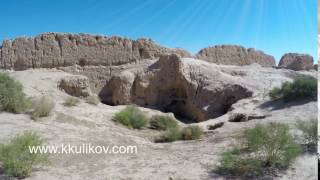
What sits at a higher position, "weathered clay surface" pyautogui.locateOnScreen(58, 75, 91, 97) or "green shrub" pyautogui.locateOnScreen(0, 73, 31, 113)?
"weathered clay surface" pyautogui.locateOnScreen(58, 75, 91, 97)

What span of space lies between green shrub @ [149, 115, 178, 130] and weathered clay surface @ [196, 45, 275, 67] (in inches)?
337

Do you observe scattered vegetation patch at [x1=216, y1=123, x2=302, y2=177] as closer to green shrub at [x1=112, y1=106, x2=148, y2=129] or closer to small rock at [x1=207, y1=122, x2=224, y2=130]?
small rock at [x1=207, y1=122, x2=224, y2=130]

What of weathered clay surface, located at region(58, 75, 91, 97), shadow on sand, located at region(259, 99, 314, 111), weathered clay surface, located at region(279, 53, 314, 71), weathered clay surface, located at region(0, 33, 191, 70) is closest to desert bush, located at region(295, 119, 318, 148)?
shadow on sand, located at region(259, 99, 314, 111)

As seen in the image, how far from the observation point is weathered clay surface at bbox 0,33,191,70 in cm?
1934

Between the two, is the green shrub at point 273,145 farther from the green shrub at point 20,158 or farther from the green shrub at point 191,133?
the green shrub at point 20,158

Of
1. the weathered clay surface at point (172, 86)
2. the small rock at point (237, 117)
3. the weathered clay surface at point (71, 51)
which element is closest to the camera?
the small rock at point (237, 117)

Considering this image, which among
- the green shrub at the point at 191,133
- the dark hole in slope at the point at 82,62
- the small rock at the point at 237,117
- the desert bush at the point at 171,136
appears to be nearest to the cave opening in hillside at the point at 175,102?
the dark hole in slope at the point at 82,62

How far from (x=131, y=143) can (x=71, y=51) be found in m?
11.8

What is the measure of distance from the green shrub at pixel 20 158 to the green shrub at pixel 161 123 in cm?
771

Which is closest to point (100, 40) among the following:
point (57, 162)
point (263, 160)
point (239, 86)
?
point (239, 86)

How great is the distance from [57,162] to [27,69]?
12.9 m

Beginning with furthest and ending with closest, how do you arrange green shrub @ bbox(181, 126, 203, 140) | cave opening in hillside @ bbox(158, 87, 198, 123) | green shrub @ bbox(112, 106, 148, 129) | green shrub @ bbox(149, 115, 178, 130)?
cave opening in hillside @ bbox(158, 87, 198, 123) → green shrub @ bbox(149, 115, 178, 130) → green shrub @ bbox(112, 106, 148, 129) → green shrub @ bbox(181, 126, 203, 140)

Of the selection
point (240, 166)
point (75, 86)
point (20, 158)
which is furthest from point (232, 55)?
point (20, 158)

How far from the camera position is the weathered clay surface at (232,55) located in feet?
75.9
